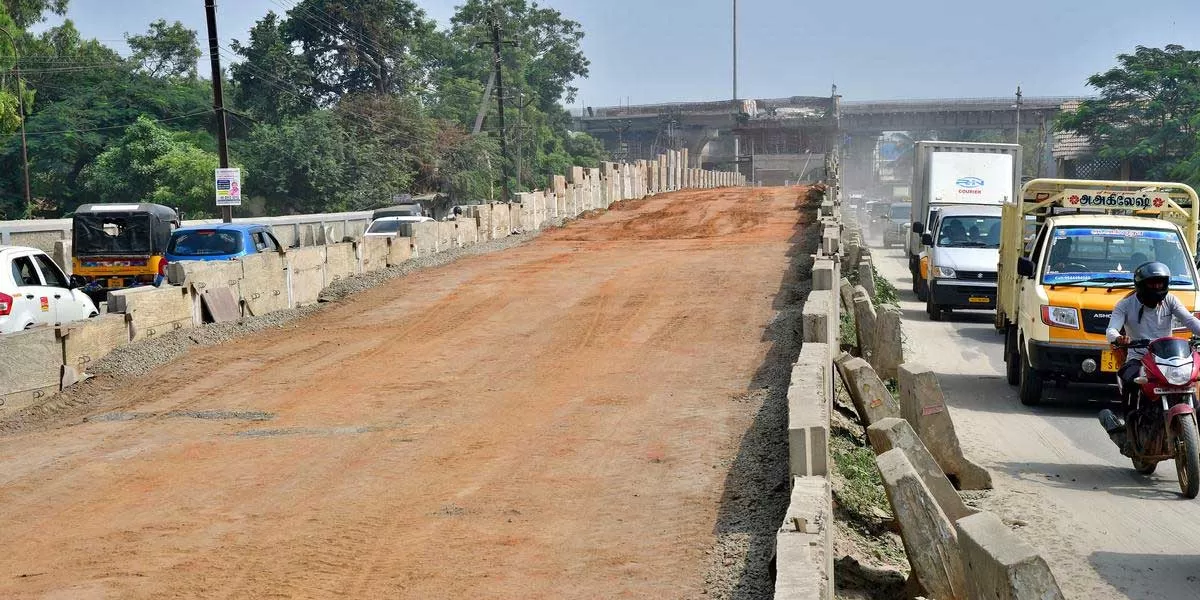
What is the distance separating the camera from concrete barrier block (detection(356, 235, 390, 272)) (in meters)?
22.1

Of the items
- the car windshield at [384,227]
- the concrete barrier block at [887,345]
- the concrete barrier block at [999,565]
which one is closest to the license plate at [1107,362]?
the concrete barrier block at [887,345]

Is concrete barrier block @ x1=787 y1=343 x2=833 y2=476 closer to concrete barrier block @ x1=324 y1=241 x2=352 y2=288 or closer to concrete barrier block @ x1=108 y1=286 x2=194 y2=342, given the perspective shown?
concrete barrier block @ x1=108 y1=286 x2=194 y2=342

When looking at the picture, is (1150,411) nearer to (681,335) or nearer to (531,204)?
(681,335)

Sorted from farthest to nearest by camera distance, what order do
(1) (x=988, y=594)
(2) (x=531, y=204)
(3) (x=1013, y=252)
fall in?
(2) (x=531, y=204), (3) (x=1013, y=252), (1) (x=988, y=594)

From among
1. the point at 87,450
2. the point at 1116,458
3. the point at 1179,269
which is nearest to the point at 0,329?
the point at 87,450

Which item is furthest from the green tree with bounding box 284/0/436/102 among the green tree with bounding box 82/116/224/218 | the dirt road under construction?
the dirt road under construction

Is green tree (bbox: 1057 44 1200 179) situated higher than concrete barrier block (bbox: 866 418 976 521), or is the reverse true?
green tree (bbox: 1057 44 1200 179)

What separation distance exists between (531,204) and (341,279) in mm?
12955

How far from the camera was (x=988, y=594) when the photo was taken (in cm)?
598

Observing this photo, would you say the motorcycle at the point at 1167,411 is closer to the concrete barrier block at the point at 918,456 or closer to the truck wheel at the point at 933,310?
the concrete barrier block at the point at 918,456

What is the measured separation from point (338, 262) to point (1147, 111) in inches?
2053

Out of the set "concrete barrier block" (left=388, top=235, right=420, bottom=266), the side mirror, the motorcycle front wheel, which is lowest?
the motorcycle front wheel

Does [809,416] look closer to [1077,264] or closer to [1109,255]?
[1077,264]

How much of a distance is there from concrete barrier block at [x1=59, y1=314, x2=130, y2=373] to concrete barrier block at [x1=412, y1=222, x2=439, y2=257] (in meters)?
10.3
